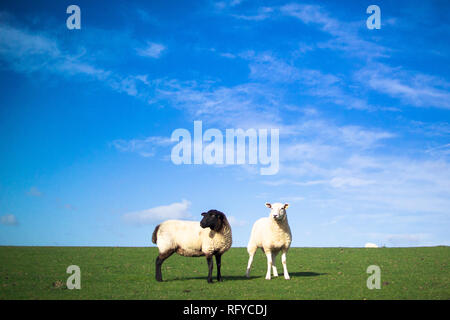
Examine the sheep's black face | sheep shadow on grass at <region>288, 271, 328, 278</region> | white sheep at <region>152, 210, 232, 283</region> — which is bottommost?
sheep shadow on grass at <region>288, 271, 328, 278</region>

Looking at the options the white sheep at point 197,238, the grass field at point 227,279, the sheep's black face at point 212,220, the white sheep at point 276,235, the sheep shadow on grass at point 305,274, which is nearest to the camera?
the grass field at point 227,279

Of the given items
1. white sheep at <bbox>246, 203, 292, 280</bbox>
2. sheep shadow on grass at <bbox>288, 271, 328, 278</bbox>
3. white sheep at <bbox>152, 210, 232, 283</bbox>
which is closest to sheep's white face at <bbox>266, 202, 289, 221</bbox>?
white sheep at <bbox>246, 203, 292, 280</bbox>

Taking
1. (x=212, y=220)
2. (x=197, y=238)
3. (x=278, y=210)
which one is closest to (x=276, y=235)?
(x=278, y=210)

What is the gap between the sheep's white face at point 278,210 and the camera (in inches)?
710

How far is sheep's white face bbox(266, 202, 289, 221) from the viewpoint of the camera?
59.1ft

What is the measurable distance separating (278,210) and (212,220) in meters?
2.93

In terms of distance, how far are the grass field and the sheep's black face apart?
2382 mm

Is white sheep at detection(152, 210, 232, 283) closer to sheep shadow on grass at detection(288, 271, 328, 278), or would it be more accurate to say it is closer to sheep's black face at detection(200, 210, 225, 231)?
sheep's black face at detection(200, 210, 225, 231)

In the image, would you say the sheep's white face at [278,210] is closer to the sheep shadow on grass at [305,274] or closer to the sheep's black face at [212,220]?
the sheep's black face at [212,220]

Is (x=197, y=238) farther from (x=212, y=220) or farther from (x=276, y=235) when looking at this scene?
(x=276, y=235)

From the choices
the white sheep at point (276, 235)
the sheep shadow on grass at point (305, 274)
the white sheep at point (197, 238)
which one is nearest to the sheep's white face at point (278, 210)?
the white sheep at point (276, 235)

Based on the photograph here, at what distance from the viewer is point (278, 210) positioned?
18.1 m
